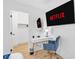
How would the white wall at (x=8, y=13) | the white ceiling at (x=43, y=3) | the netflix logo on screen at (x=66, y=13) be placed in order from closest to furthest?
the netflix logo on screen at (x=66, y=13) → the white wall at (x=8, y=13) → the white ceiling at (x=43, y=3)

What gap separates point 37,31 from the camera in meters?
4.30

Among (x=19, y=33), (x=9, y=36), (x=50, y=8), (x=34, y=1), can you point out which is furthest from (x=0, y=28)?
(x=19, y=33)

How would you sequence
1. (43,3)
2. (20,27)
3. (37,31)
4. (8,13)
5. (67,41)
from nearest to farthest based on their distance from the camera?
1. (67,41)
2. (8,13)
3. (43,3)
4. (37,31)
5. (20,27)

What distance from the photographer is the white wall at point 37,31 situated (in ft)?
8.98

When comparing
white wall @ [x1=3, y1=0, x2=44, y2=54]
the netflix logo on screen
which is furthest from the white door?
the netflix logo on screen

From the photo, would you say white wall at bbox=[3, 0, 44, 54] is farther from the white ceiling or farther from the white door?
the white door

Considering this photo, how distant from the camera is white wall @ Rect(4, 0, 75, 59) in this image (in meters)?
2.74

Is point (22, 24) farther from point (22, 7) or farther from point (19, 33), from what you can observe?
point (22, 7)

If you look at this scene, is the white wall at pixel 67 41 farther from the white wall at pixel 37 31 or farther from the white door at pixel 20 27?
the white door at pixel 20 27

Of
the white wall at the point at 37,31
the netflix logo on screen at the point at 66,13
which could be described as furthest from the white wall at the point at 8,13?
the netflix logo on screen at the point at 66,13

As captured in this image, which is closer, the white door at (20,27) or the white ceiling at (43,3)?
the white ceiling at (43,3)

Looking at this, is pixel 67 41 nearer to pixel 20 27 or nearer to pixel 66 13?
pixel 66 13

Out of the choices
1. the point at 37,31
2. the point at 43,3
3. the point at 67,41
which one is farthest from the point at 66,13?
the point at 37,31

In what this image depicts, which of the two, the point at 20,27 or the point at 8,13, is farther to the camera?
the point at 20,27
